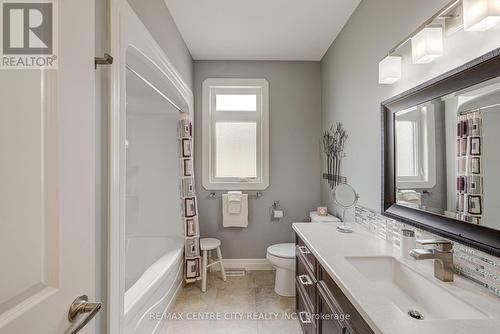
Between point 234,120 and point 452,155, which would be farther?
point 234,120

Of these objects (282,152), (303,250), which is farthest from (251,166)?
(303,250)

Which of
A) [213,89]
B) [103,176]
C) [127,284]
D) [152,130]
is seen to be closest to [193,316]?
[127,284]

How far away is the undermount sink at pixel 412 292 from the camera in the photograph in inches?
36.7

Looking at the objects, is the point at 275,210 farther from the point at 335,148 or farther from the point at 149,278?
the point at 149,278

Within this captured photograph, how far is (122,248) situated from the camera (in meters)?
1.22

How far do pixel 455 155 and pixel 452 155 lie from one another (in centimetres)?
2

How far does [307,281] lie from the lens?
5.63ft

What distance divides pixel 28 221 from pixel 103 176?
0.58 m

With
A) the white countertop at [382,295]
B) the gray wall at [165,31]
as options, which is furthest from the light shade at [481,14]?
the gray wall at [165,31]

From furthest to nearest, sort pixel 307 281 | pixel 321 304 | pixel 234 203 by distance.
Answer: pixel 234 203, pixel 307 281, pixel 321 304

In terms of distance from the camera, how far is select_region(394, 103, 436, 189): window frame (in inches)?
50.8

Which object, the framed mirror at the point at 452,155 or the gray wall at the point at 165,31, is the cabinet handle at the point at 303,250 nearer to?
the framed mirror at the point at 452,155

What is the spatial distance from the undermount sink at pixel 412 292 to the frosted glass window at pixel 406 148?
528 mm

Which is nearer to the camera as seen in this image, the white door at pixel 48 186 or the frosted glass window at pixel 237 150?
the white door at pixel 48 186
